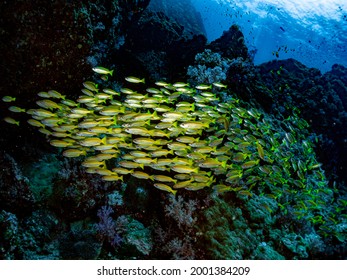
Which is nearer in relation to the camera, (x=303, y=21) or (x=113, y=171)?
(x=113, y=171)

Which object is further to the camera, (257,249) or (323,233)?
(323,233)

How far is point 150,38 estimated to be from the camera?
563 inches

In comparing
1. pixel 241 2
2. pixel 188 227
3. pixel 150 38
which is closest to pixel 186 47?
pixel 150 38

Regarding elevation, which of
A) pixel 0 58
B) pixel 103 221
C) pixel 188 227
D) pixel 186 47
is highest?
pixel 186 47

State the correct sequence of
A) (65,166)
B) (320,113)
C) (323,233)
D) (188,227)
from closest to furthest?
(188,227), (65,166), (323,233), (320,113)

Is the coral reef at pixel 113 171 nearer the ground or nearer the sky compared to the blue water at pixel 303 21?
nearer the ground

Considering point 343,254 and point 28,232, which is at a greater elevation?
point 343,254

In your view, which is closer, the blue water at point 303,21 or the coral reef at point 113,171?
the coral reef at point 113,171

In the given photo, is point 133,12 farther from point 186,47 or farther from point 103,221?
point 103,221

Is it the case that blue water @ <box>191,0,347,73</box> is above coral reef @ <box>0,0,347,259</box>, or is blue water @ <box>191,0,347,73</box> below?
above

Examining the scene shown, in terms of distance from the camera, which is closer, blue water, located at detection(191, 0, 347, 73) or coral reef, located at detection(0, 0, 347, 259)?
coral reef, located at detection(0, 0, 347, 259)

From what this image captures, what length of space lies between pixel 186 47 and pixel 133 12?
9.58 feet

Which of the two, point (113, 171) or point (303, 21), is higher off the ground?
point (303, 21)

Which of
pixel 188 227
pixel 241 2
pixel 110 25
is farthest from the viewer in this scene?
pixel 241 2
